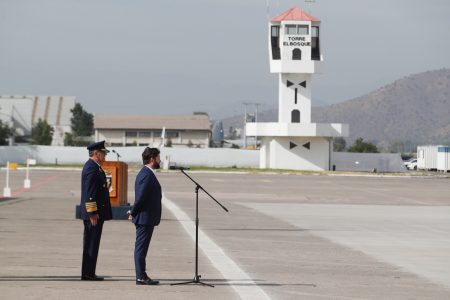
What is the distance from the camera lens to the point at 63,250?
1781cm

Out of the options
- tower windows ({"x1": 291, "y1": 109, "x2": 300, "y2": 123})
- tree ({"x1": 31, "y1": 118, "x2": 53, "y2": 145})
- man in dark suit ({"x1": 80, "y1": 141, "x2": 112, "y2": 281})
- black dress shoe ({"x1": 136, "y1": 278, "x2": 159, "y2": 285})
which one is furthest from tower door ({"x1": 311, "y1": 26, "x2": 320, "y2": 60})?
black dress shoe ({"x1": 136, "y1": 278, "x2": 159, "y2": 285})

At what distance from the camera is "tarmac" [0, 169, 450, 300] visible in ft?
42.7

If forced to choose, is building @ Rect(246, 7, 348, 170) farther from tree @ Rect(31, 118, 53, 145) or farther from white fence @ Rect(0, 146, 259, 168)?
tree @ Rect(31, 118, 53, 145)

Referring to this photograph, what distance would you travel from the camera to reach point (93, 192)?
13516 mm

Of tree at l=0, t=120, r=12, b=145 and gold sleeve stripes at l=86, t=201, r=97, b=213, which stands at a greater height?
tree at l=0, t=120, r=12, b=145

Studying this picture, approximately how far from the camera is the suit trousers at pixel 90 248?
44.1 ft

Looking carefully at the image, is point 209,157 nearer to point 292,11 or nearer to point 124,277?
point 292,11

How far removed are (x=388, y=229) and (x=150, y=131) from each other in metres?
142

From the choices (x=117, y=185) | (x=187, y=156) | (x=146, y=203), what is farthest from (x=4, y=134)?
(x=146, y=203)

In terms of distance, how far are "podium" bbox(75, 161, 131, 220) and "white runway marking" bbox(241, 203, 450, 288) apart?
459cm

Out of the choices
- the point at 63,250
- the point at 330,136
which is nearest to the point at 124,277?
the point at 63,250

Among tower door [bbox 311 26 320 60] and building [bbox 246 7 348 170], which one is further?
A: tower door [bbox 311 26 320 60]

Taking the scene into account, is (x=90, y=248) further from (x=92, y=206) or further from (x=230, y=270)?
(x=230, y=270)

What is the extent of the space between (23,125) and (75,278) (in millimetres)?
146108
